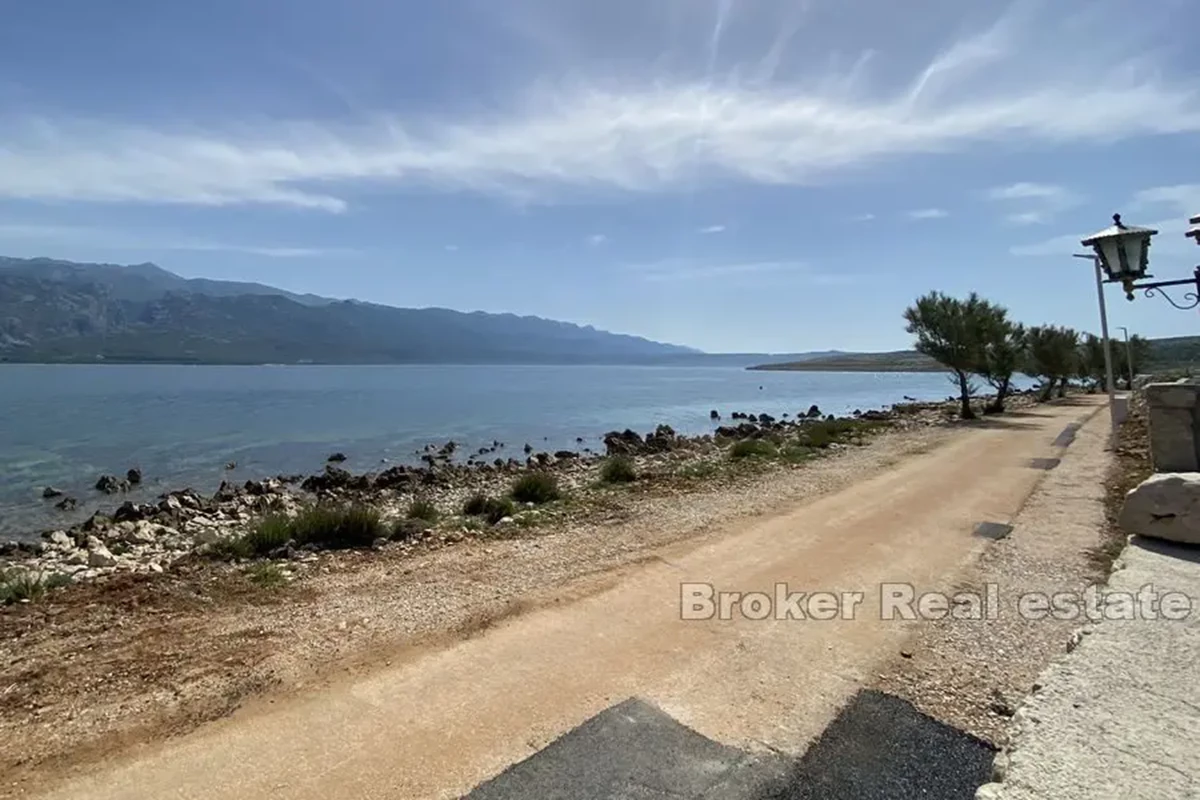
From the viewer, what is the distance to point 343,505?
1248 centimetres

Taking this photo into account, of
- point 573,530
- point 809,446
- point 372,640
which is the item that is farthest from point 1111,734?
Result: point 809,446

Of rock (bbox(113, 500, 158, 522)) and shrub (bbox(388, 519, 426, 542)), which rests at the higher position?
shrub (bbox(388, 519, 426, 542))

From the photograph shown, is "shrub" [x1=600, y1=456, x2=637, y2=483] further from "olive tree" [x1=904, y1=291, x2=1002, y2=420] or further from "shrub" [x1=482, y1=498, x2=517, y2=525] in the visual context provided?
"olive tree" [x1=904, y1=291, x2=1002, y2=420]

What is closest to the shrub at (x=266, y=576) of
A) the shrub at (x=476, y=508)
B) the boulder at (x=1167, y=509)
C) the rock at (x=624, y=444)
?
the shrub at (x=476, y=508)

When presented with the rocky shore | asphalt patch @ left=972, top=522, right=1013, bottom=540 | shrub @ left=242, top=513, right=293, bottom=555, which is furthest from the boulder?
shrub @ left=242, top=513, right=293, bottom=555

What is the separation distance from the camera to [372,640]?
564 cm

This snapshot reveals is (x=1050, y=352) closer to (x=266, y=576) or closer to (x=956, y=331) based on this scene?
(x=956, y=331)

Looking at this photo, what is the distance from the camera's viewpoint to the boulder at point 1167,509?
6.08 m

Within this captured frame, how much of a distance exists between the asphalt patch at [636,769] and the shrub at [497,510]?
24.3 ft

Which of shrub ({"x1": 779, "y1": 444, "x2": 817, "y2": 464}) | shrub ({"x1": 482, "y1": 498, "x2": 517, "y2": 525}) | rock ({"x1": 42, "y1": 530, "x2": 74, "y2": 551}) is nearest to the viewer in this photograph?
shrub ({"x1": 482, "y1": 498, "x2": 517, "y2": 525})

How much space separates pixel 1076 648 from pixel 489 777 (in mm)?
3657

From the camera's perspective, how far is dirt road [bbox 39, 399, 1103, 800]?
373 centimetres

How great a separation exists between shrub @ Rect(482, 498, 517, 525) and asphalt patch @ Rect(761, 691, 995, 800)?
7759mm

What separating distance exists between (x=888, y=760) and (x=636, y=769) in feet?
4.74
